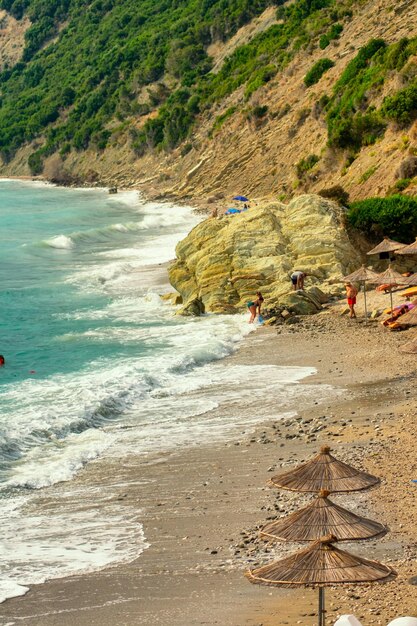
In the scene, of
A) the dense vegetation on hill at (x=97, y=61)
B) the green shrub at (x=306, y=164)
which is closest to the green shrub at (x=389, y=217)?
the green shrub at (x=306, y=164)

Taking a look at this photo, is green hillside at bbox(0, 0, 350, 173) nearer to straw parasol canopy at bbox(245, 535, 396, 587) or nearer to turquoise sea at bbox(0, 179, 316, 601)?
turquoise sea at bbox(0, 179, 316, 601)

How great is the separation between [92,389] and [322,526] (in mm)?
14110

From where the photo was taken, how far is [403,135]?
144 ft

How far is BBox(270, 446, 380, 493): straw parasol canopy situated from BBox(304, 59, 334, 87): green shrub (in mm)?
52471

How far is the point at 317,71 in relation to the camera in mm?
64188

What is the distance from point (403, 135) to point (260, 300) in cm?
1490

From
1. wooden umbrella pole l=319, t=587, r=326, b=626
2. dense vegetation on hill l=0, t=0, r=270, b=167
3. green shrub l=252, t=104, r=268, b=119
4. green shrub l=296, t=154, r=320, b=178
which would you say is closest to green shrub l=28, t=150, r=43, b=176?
dense vegetation on hill l=0, t=0, r=270, b=167

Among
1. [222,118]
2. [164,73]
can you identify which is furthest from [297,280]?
[164,73]

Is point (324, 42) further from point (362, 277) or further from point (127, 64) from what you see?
point (127, 64)

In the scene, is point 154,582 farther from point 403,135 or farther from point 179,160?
point 179,160

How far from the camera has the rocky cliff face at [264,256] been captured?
3462 cm

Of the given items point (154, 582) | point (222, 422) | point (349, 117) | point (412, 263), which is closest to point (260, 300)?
point (412, 263)

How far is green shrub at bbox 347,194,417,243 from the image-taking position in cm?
3575

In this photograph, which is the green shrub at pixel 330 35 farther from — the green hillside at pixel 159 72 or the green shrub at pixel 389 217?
the green shrub at pixel 389 217
